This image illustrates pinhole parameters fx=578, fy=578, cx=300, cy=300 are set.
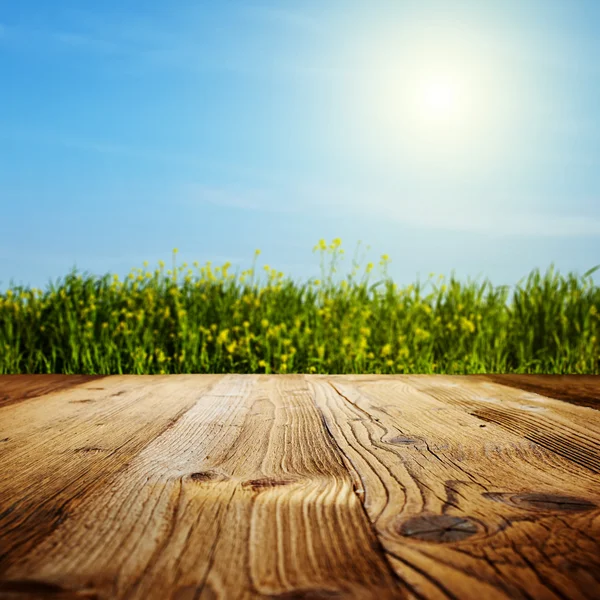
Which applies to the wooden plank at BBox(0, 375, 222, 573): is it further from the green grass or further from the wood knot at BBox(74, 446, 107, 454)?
the green grass

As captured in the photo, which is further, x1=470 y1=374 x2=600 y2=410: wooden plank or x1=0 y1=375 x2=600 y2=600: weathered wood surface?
x1=470 y1=374 x2=600 y2=410: wooden plank

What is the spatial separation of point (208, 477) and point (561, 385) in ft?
5.43

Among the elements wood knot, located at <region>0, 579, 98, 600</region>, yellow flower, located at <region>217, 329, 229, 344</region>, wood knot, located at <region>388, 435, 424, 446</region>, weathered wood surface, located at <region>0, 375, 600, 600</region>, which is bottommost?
wood knot, located at <region>0, 579, 98, 600</region>

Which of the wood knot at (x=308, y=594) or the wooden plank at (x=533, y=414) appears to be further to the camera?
the wooden plank at (x=533, y=414)

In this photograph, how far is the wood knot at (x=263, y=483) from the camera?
87 cm

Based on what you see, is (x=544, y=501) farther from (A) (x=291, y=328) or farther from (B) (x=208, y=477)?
(A) (x=291, y=328)

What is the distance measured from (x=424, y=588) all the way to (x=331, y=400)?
1.12 m

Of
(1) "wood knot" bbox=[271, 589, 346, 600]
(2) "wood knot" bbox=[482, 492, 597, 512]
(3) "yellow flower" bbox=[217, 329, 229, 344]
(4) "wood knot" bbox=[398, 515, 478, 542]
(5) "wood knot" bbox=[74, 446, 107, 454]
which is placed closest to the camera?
(1) "wood knot" bbox=[271, 589, 346, 600]

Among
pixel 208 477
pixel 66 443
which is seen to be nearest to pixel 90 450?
pixel 66 443

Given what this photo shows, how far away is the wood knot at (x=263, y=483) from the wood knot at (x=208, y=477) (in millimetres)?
46

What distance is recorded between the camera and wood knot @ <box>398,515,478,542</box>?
69 cm

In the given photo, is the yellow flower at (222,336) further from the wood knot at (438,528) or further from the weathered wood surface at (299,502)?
the wood knot at (438,528)

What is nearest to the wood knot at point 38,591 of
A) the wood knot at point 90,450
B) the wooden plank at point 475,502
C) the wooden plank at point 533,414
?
the wooden plank at point 475,502

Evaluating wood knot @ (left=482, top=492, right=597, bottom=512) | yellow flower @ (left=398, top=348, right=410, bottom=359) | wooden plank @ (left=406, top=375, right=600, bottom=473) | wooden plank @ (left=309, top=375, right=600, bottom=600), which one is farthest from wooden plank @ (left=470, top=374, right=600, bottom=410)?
yellow flower @ (left=398, top=348, right=410, bottom=359)
